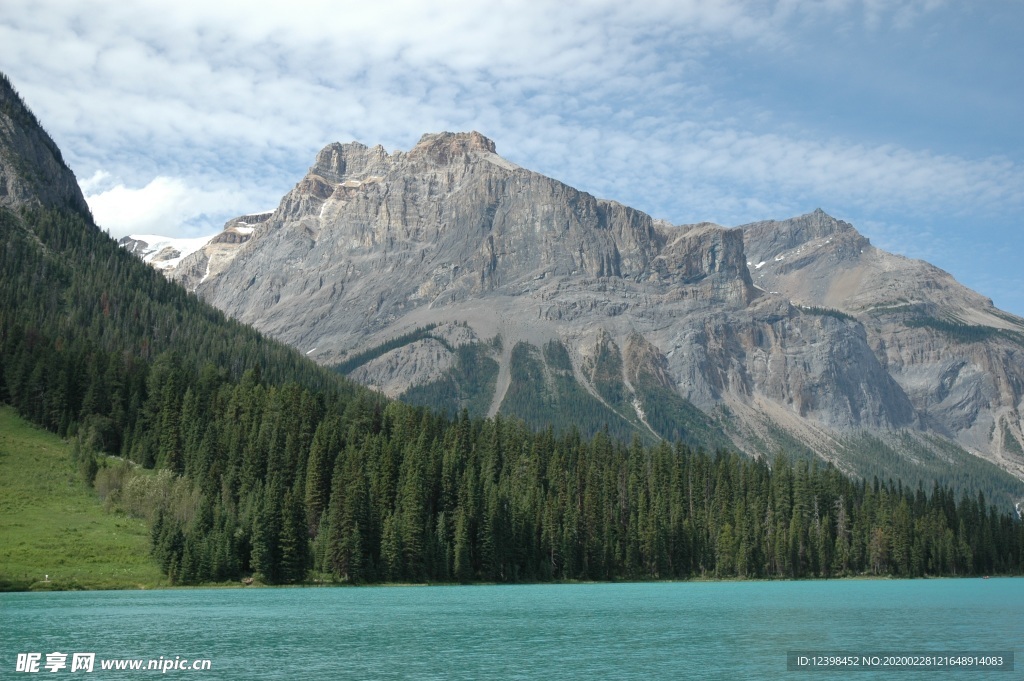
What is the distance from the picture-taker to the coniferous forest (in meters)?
125

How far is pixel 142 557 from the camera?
385 ft

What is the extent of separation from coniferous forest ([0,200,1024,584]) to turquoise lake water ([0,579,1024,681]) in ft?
42.0

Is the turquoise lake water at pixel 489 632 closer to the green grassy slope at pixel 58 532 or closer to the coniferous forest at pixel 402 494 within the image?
the green grassy slope at pixel 58 532

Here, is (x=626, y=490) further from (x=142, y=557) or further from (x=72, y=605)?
(x=72, y=605)

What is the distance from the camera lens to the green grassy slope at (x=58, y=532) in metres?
108

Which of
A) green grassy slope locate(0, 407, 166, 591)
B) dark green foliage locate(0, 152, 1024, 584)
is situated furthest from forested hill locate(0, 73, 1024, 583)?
green grassy slope locate(0, 407, 166, 591)

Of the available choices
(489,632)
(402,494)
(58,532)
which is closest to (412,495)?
(402,494)

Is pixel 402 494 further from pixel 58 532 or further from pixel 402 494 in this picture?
pixel 58 532

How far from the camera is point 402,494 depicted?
447 feet

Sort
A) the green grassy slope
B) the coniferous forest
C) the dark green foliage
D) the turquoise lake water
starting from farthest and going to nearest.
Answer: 1. the coniferous forest
2. the dark green foliage
3. the green grassy slope
4. the turquoise lake water

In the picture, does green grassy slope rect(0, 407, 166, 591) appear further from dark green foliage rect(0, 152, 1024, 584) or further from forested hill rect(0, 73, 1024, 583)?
dark green foliage rect(0, 152, 1024, 584)

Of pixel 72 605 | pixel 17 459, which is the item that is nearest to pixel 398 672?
pixel 72 605

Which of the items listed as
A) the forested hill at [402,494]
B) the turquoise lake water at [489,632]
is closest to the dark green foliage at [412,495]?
the forested hill at [402,494]

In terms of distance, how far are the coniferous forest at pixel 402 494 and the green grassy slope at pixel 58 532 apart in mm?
3415
